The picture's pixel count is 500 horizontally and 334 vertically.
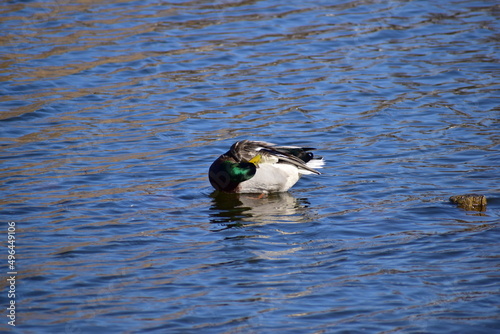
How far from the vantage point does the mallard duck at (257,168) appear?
8.61 m

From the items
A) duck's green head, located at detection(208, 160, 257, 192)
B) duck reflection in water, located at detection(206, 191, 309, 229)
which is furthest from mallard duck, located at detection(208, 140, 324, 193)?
duck reflection in water, located at detection(206, 191, 309, 229)

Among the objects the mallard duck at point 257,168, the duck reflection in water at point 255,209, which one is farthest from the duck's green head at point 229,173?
the duck reflection in water at point 255,209

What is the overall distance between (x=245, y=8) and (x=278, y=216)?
990 cm

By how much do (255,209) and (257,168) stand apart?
620 mm

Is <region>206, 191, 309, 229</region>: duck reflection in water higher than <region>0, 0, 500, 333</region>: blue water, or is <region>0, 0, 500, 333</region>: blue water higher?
<region>0, 0, 500, 333</region>: blue water

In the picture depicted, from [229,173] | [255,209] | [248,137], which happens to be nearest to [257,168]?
[229,173]

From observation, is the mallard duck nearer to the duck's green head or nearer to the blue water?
the duck's green head

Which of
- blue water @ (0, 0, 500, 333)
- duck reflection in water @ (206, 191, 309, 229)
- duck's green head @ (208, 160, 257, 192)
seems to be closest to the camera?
blue water @ (0, 0, 500, 333)

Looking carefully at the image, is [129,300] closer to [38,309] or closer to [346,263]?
[38,309]

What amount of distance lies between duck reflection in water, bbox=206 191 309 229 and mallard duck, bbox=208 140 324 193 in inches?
4.5

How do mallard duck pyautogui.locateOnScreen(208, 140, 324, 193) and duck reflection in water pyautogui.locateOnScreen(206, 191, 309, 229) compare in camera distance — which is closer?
duck reflection in water pyautogui.locateOnScreen(206, 191, 309, 229)

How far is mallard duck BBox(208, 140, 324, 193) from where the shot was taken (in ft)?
28.2

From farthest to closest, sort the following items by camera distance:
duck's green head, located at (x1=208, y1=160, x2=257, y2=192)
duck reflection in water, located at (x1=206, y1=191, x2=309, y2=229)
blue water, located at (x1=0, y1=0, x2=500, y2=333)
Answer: duck's green head, located at (x1=208, y1=160, x2=257, y2=192), duck reflection in water, located at (x1=206, y1=191, x2=309, y2=229), blue water, located at (x1=0, y1=0, x2=500, y2=333)

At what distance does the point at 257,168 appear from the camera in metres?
8.73
